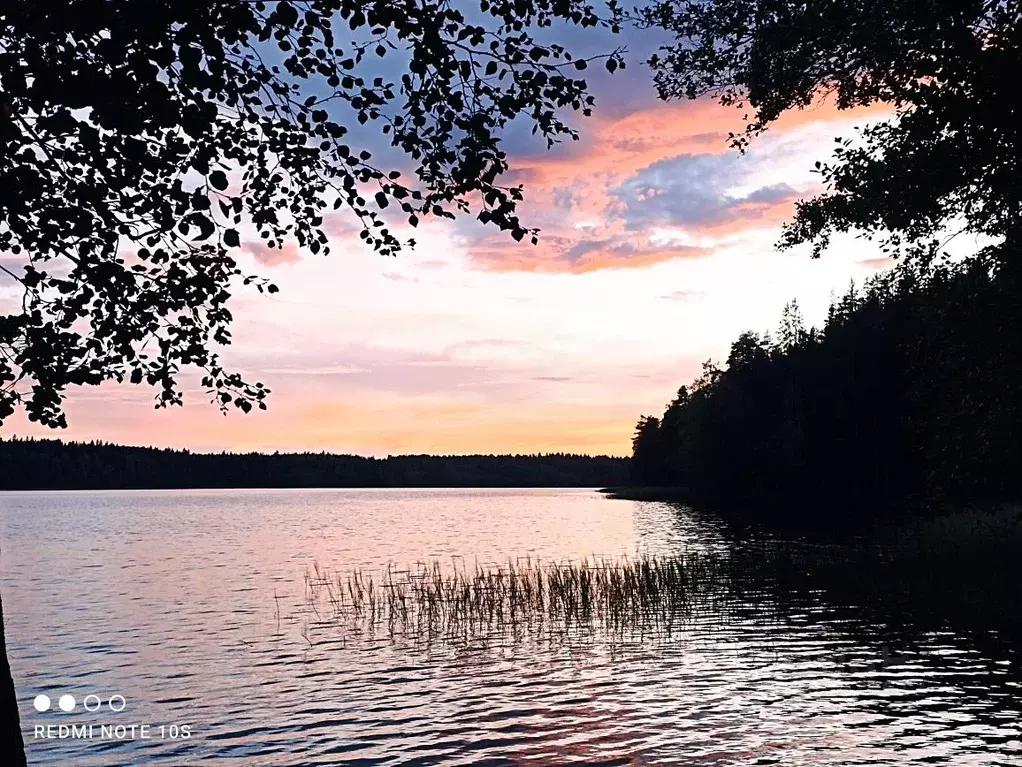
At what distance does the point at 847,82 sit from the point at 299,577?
35018 millimetres

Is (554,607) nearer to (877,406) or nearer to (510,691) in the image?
(510,691)

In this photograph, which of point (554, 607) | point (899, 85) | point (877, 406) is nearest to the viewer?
point (899, 85)

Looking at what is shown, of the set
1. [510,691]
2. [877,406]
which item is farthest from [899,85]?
[877,406]

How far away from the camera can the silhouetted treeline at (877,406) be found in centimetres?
1909

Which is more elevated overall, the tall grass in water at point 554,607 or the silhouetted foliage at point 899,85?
the silhouetted foliage at point 899,85

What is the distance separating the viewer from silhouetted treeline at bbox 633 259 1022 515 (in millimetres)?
19094

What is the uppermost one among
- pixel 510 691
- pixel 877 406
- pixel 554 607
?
pixel 877 406

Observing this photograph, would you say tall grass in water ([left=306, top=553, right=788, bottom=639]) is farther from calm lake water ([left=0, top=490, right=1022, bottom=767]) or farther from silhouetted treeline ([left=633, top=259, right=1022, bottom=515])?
silhouetted treeline ([left=633, top=259, right=1022, bottom=515])

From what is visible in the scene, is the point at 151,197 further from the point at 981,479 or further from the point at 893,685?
the point at 981,479

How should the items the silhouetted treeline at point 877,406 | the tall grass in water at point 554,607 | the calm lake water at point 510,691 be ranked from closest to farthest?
the calm lake water at point 510,691, the silhouetted treeline at point 877,406, the tall grass in water at point 554,607

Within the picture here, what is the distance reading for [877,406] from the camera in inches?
2975

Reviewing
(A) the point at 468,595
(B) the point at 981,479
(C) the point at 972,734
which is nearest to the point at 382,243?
(C) the point at 972,734

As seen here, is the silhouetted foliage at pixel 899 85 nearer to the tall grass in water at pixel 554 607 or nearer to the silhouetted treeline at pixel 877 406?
the silhouetted treeline at pixel 877 406

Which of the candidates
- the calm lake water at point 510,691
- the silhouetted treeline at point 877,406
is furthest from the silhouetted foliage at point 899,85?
the calm lake water at point 510,691
